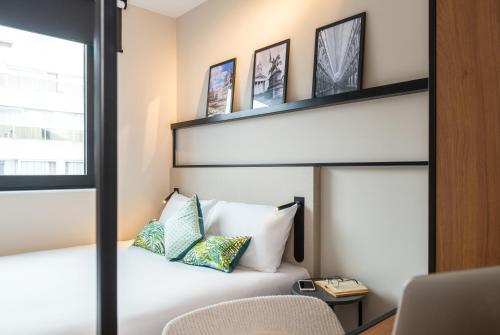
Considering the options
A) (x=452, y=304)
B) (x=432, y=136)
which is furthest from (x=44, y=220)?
(x=452, y=304)

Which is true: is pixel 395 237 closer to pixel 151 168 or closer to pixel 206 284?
pixel 206 284

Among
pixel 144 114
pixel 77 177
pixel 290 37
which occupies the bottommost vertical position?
pixel 77 177

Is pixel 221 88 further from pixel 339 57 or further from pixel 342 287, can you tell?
pixel 342 287

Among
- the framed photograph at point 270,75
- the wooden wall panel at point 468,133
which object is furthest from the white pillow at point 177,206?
the wooden wall panel at point 468,133

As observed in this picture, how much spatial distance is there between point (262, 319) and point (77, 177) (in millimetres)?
2168

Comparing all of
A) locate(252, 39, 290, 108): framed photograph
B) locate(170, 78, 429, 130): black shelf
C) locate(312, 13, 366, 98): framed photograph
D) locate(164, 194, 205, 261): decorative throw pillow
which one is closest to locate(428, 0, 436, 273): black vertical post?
locate(170, 78, 429, 130): black shelf

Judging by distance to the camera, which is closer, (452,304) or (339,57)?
(452,304)

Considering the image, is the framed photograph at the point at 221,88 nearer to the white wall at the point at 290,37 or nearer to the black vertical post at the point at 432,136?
the white wall at the point at 290,37

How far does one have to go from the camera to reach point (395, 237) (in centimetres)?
175

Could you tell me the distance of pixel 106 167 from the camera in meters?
0.77

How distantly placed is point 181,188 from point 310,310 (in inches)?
85.0

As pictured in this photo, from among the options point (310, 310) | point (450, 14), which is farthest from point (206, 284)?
→ point (450, 14)

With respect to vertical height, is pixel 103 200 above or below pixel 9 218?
above

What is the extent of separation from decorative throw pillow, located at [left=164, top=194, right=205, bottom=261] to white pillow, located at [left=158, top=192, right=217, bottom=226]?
12cm
